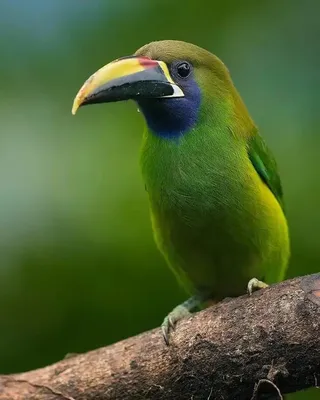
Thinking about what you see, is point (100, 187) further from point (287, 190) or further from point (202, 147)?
point (202, 147)

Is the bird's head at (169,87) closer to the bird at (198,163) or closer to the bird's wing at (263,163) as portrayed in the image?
the bird at (198,163)

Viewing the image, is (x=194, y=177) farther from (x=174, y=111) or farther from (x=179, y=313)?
(x=179, y=313)

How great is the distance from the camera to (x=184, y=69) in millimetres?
2994

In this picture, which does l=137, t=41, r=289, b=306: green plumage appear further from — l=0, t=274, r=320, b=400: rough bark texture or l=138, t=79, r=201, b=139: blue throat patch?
l=0, t=274, r=320, b=400: rough bark texture

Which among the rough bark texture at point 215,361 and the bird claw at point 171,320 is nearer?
the rough bark texture at point 215,361

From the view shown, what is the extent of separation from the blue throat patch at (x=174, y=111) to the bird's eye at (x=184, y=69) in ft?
0.11

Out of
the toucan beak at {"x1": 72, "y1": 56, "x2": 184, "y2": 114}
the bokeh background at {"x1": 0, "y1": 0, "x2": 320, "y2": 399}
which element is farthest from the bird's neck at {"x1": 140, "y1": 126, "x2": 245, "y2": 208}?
the bokeh background at {"x1": 0, "y1": 0, "x2": 320, "y2": 399}

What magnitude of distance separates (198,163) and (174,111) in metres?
0.24

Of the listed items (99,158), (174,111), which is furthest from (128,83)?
(99,158)

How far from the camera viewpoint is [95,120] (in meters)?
4.91

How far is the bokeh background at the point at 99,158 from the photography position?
447 centimetres

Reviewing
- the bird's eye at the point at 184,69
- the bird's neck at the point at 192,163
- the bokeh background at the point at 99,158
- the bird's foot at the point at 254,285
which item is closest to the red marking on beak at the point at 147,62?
the bird's eye at the point at 184,69

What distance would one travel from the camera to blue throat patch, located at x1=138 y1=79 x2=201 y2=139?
297 centimetres

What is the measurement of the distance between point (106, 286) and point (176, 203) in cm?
166
